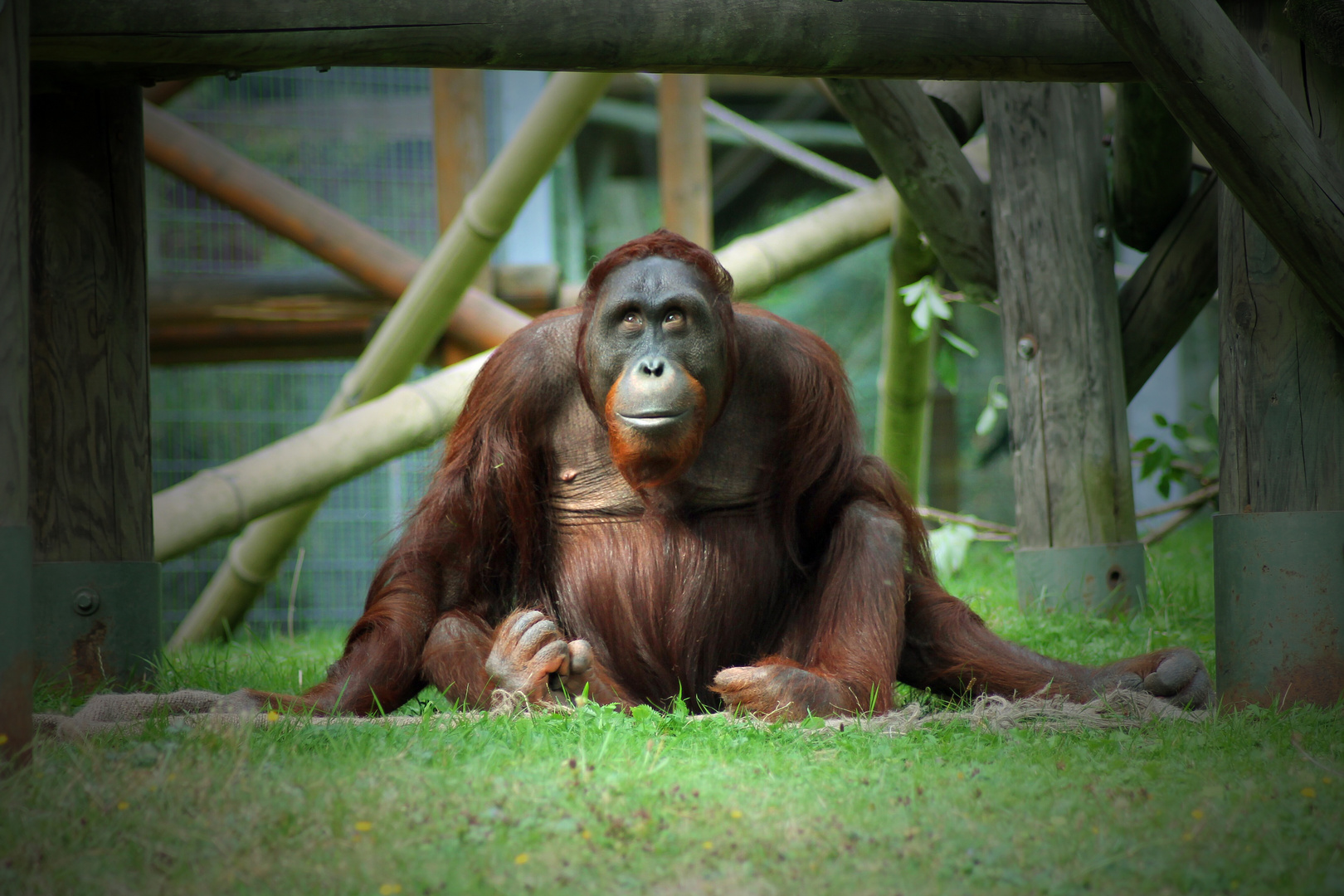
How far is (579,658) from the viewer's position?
2.88m

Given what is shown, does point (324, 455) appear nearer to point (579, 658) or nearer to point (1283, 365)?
point (579, 658)

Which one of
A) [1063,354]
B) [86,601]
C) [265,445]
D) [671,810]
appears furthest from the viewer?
[265,445]

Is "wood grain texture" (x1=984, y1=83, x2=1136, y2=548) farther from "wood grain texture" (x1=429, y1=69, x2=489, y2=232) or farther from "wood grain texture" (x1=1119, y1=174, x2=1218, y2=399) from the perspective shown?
"wood grain texture" (x1=429, y1=69, x2=489, y2=232)

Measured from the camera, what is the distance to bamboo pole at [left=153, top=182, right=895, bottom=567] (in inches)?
182

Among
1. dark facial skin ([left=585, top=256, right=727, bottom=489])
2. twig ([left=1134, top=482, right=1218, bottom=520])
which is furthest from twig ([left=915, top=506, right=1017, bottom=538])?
dark facial skin ([left=585, top=256, right=727, bottom=489])

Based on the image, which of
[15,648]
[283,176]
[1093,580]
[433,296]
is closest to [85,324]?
[15,648]

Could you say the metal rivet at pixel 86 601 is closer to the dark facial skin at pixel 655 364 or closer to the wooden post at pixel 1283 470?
the dark facial skin at pixel 655 364

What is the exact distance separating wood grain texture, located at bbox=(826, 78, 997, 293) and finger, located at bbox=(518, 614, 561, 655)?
2.20 meters

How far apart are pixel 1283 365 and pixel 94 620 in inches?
112

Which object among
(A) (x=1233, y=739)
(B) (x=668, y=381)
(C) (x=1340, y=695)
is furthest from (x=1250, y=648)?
(B) (x=668, y=381)

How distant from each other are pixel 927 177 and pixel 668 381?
1924mm

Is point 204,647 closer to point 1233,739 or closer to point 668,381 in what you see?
point 668,381

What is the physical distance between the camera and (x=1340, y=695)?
2.78m

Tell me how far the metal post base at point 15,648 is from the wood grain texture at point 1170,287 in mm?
3556
